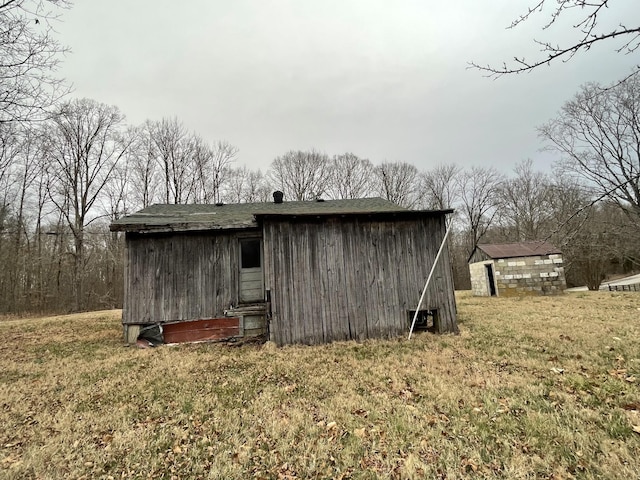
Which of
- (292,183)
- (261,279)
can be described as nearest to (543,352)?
(261,279)

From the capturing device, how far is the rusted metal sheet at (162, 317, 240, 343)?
8.87 metres

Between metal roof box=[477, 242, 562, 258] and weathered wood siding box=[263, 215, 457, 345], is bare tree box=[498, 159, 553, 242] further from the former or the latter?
weathered wood siding box=[263, 215, 457, 345]

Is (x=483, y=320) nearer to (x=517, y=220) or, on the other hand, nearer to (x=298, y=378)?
(x=298, y=378)

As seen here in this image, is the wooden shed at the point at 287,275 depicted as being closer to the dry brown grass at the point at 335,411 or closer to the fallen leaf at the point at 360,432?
the dry brown grass at the point at 335,411

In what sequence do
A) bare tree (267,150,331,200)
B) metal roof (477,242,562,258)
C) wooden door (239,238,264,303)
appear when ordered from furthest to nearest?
bare tree (267,150,331,200) → metal roof (477,242,562,258) → wooden door (239,238,264,303)

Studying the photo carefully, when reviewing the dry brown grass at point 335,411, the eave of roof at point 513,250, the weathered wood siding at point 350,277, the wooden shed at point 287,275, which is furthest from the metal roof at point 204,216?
the eave of roof at point 513,250

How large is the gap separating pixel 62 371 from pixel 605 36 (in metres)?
9.80

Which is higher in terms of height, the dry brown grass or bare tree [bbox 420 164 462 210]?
bare tree [bbox 420 164 462 210]

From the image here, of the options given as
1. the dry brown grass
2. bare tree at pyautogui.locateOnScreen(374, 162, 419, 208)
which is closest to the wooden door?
the dry brown grass

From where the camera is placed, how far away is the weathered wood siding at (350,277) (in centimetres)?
801

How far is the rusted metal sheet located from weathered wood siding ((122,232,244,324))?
0.66 feet

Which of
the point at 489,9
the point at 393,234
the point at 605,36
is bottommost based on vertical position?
the point at 393,234

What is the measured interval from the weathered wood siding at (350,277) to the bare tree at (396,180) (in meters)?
24.4

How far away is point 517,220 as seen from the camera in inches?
1284
